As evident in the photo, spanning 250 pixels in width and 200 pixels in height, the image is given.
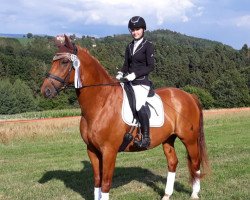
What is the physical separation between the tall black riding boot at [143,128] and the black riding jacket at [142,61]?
0.53 metres

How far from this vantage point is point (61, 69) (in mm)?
5750

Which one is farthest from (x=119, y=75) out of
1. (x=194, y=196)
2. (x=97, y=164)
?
(x=194, y=196)

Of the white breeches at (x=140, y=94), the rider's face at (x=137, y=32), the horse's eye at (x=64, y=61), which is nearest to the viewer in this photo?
the horse's eye at (x=64, y=61)

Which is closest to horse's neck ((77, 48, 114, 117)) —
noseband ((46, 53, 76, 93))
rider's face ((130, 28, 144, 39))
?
noseband ((46, 53, 76, 93))

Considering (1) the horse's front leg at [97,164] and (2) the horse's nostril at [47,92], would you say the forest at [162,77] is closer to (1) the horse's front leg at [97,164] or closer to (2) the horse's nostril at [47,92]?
(1) the horse's front leg at [97,164]

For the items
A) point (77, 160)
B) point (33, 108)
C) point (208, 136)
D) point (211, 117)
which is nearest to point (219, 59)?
point (33, 108)

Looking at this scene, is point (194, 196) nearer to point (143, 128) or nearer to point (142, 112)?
point (143, 128)

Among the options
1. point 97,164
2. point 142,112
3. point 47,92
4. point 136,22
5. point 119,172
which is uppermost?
point 136,22

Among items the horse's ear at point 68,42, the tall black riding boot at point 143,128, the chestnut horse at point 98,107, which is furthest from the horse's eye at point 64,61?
the tall black riding boot at point 143,128

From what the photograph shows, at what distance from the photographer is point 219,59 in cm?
10838

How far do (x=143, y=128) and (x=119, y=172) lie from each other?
3.75 metres

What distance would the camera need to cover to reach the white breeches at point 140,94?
620 centimetres

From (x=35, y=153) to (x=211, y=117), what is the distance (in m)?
15.6

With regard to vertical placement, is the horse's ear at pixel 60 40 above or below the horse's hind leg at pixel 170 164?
above
